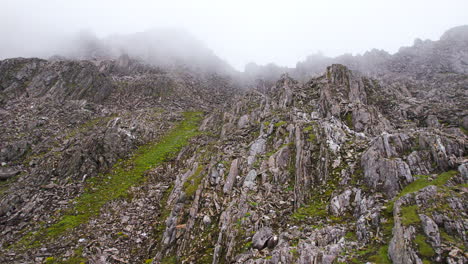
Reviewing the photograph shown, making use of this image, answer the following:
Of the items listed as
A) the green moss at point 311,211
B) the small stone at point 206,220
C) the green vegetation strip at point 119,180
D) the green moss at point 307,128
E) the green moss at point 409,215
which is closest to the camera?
the green moss at point 409,215

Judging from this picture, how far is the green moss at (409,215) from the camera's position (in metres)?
11.3

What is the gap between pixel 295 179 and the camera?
1917 centimetres

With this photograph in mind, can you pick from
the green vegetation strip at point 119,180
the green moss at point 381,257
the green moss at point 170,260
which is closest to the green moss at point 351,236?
the green moss at point 381,257

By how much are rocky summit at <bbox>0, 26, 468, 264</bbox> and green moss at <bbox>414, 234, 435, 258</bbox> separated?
0.05 meters

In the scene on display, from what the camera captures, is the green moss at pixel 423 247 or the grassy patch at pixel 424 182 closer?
the green moss at pixel 423 247

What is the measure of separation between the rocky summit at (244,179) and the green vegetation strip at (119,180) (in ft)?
0.59

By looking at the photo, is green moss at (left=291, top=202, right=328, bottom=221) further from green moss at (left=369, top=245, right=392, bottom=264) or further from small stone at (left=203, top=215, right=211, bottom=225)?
small stone at (left=203, top=215, right=211, bottom=225)

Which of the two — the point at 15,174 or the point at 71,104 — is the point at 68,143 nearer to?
the point at 15,174

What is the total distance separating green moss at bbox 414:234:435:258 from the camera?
9.75 meters

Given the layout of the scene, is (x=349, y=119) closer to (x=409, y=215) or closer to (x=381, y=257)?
(x=409, y=215)

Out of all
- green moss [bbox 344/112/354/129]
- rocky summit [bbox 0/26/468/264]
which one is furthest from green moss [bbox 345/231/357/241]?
green moss [bbox 344/112/354/129]

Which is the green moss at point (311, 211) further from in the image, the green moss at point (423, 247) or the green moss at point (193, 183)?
the green moss at point (193, 183)

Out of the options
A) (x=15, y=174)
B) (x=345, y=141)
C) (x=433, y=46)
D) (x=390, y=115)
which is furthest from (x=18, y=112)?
(x=433, y=46)

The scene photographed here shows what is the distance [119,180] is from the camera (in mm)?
27797
